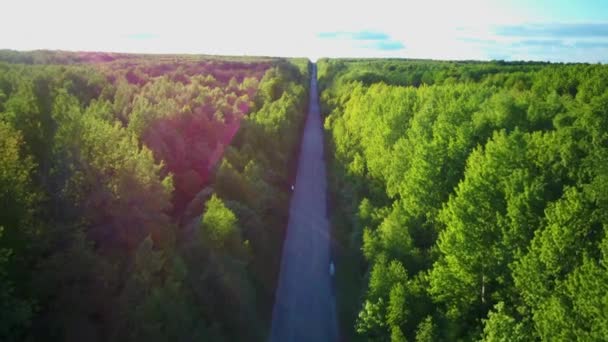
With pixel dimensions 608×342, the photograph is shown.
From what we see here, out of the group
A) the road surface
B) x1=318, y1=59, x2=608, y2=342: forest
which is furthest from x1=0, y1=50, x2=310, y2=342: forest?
x1=318, y1=59, x2=608, y2=342: forest

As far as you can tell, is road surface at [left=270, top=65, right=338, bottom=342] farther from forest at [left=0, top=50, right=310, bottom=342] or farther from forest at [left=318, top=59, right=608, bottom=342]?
forest at [left=318, top=59, right=608, bottom=342]

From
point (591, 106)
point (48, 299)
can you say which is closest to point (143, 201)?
point (48, 299)

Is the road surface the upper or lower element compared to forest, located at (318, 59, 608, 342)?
lower

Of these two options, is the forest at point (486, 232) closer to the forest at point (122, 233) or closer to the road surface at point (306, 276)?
the road surface at point (306, 276)

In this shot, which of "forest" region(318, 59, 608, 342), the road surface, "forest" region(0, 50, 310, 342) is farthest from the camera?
the road surface

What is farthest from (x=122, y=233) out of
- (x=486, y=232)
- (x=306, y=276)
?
(x=486, y=232)

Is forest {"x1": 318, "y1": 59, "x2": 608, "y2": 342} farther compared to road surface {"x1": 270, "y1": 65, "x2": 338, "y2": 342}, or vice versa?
road surface {"x1": 270, "y1": 65, "x2": 338, "y2": 342}
